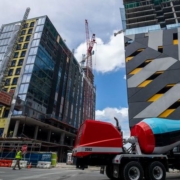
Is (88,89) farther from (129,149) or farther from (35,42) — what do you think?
(129,149)

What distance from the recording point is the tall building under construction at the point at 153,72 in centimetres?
3734

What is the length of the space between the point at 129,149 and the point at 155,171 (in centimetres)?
167

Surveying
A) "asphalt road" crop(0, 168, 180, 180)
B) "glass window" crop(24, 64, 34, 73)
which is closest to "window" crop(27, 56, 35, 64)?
"glass window" crop(24, 64, 34, 73)

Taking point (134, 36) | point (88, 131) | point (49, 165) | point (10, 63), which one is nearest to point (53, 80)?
point (10, 63)

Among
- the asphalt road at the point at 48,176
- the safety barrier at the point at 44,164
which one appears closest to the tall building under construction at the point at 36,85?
the safety barrier at the point at 44,164

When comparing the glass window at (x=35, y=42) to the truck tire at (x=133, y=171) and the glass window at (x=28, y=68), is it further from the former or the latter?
the truck tire at (x=133, y=171)

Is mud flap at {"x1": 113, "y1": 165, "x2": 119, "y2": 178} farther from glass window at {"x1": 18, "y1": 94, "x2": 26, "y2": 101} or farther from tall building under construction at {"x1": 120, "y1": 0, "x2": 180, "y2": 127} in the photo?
glass window at {"x1": 18, "y1": 94, "x2": 26, "y2": 101}

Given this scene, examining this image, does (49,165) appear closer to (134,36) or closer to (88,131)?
(88,131)

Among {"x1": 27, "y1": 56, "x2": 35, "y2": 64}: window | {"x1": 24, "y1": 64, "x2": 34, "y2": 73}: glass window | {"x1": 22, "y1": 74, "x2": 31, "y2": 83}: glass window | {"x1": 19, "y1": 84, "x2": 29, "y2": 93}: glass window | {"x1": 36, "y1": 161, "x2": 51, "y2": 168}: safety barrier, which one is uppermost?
{"x1": 27, "y1": 56, "x2": 35, "y2": 64}: window

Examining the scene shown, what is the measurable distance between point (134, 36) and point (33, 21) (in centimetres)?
3857

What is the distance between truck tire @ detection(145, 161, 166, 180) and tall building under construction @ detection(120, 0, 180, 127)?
27.9 metres

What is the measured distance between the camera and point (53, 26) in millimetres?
70500

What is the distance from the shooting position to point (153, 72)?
40656 millimetres

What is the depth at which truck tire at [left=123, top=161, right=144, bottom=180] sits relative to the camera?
9164 mm
